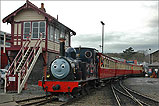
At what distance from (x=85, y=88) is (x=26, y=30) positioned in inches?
329

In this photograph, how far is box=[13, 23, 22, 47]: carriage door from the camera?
16734 mm

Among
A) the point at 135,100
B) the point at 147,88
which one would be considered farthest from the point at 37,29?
the point at 147,88

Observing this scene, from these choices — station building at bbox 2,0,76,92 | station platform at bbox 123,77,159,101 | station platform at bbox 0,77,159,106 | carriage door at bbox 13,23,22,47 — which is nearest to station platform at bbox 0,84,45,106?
station platform at bbox 0,77,159,106

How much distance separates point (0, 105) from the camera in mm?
7973

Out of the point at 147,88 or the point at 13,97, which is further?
the point at 147,88

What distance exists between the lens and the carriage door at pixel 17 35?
16.7m

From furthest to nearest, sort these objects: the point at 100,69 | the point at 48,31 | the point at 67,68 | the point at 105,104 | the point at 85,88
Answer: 1. the point at 48,31
2. the point at 100,69
3. the point at 85,88
4. the point at 67,68
5. the point at 105,104

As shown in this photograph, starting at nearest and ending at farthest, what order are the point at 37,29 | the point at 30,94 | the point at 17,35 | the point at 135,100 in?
the point at 135,100 < the point at 30,94 < the point at 37,29 < the point at 17,35

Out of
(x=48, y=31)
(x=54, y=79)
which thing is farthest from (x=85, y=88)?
(x=48, y=31)

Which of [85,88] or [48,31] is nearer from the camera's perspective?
[85,88]

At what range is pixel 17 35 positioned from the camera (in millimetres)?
17156

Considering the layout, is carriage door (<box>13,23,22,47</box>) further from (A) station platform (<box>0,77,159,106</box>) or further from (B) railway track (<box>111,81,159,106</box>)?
(B) railway track (<box>111,81,159,106</box>)

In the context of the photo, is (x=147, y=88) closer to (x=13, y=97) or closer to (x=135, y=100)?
(x=135, y=100)

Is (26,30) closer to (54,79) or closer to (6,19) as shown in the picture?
(6,19)
